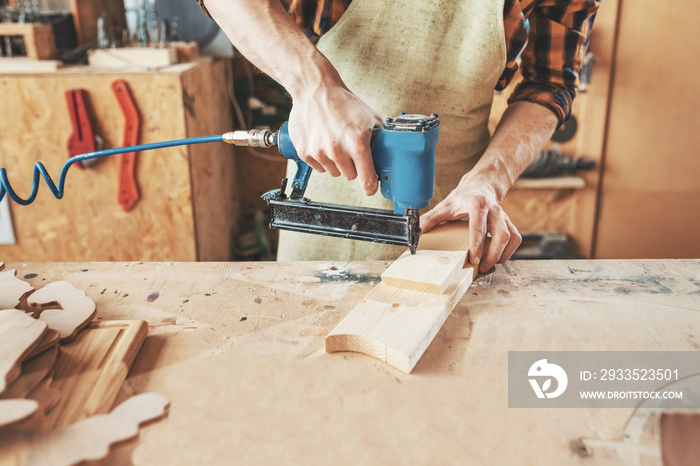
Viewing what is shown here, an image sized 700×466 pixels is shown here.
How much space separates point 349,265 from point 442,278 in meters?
0.30

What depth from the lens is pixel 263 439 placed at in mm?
725

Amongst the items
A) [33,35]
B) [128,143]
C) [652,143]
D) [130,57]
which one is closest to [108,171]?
[128,143]

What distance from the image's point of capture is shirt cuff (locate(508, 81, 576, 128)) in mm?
1528

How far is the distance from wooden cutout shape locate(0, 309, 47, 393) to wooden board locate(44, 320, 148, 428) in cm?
5

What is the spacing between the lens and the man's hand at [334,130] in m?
1.02

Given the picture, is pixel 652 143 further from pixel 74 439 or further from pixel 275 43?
pixel 74 439

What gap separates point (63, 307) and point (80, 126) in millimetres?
1551

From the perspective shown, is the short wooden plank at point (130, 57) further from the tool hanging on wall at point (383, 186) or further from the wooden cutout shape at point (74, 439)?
the wooden cutout shape at point (74, 439)

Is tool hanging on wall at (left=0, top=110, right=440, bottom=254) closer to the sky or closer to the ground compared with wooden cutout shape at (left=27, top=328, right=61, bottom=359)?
closer to the sky

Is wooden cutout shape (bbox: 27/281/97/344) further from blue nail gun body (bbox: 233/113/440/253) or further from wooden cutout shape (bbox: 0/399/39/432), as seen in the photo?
blue nail gun body (bbox: 233/113/440/253)

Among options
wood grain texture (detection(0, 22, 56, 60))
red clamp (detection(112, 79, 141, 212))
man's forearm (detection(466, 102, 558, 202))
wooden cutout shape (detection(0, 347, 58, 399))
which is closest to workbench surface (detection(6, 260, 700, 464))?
wooden cutout shape (detection(0, 347, 58, 399))

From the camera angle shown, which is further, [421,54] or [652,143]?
[652,143]

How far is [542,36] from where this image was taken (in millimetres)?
1569

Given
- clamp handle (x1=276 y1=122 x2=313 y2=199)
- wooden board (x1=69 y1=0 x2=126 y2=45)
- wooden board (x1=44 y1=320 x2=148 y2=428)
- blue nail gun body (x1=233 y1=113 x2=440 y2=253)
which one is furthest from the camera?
wooden board (x1=69 y1=0 x2=126 y2=45)
